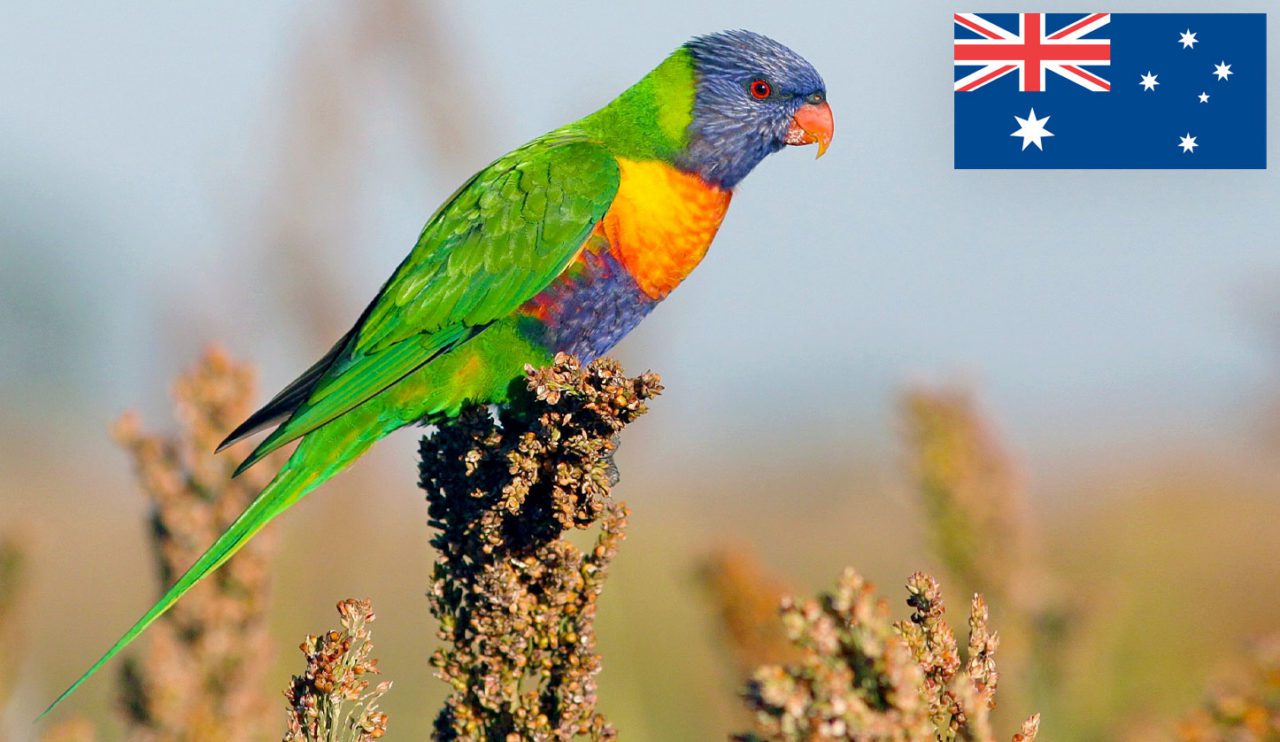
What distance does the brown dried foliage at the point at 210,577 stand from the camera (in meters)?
3.71

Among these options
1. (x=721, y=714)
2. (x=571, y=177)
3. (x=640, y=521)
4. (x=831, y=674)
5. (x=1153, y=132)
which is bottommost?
(x=831, y=674)

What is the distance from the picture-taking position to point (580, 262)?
4.09m

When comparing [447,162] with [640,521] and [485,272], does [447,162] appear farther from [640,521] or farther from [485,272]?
[640,521]

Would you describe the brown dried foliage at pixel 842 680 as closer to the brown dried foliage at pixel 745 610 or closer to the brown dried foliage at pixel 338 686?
the brown dried foliage at pixel 338 686

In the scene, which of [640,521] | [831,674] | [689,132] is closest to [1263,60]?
[640,521]

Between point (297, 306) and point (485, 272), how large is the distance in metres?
0.61

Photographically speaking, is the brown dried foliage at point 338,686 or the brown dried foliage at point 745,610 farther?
the brown dried foliage at point 745,610

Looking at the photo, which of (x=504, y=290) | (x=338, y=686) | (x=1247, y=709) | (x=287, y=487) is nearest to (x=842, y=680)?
(x=1247, y=709)

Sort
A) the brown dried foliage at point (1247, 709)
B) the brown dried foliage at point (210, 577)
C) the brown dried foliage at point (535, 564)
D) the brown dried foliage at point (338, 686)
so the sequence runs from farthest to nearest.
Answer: the brown dried foliage at point (210, 577) < the brown dried foliage at point (535, 564) < the brown dried foliage at point (338, 686) < the brown dried foliage at point (1247, 709)

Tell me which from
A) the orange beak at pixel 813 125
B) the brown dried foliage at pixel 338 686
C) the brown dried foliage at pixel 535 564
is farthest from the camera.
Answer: the orange beak at pixel 813 125

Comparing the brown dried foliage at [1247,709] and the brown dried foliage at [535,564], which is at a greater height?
the brown dried foliage at [535,564]

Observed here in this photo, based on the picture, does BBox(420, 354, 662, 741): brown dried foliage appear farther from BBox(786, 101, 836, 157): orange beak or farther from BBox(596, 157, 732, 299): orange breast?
BBox(786, 101, 836, 157): orange beak

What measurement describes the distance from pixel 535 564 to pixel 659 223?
5.42ft

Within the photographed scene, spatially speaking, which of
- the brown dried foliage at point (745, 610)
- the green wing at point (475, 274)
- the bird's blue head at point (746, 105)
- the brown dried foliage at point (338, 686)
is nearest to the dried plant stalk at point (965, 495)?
the brown dried foliage at point (745, 610)
